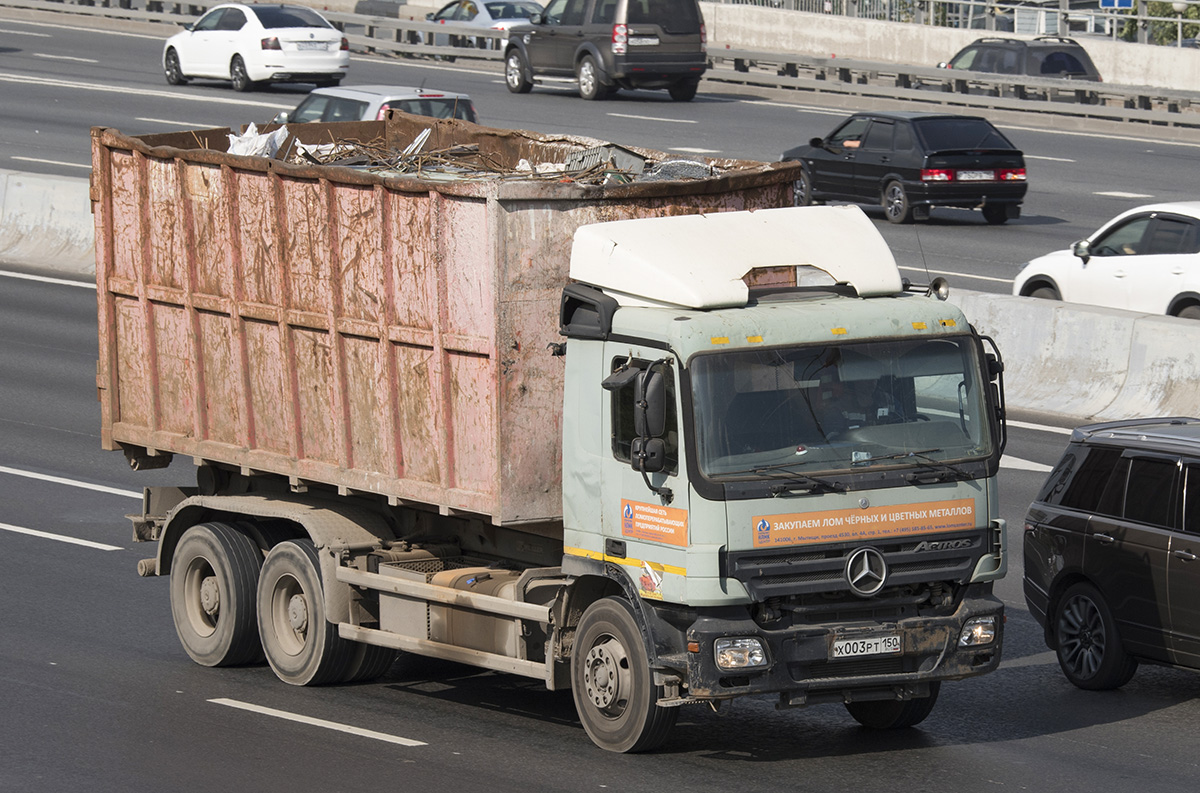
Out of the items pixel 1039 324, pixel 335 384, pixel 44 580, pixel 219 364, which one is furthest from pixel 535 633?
pixel 1039 324

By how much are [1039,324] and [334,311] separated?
11008mm

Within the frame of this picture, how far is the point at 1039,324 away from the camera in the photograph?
794 inches

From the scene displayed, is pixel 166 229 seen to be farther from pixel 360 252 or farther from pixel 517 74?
pixel 517 74

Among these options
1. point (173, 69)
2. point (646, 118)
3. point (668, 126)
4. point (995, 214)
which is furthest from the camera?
point (173, 69)

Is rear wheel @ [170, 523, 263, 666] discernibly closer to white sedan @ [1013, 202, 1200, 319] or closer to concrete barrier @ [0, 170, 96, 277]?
white sedan @ [1013, 202, 1200, 319]

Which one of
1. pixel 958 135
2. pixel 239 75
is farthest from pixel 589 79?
pixel 958 135

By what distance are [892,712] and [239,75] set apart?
34.5m

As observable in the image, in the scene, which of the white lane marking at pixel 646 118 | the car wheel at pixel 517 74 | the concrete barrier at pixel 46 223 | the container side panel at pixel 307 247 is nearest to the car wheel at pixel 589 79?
the car wheel at pixel 517 74

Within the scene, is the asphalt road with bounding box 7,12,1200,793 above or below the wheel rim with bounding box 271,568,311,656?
below

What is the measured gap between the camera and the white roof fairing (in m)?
9.57

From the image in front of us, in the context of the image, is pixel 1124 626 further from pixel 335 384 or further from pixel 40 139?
pixel 40 139

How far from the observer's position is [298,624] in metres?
11.5

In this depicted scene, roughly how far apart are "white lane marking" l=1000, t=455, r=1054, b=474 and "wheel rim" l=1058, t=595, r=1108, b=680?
17.6ft

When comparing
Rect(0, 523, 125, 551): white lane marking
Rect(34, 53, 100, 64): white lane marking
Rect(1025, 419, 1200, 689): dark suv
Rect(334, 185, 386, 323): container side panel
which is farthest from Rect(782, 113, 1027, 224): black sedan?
Rect(34, 53, 100, 64): white lane marking
